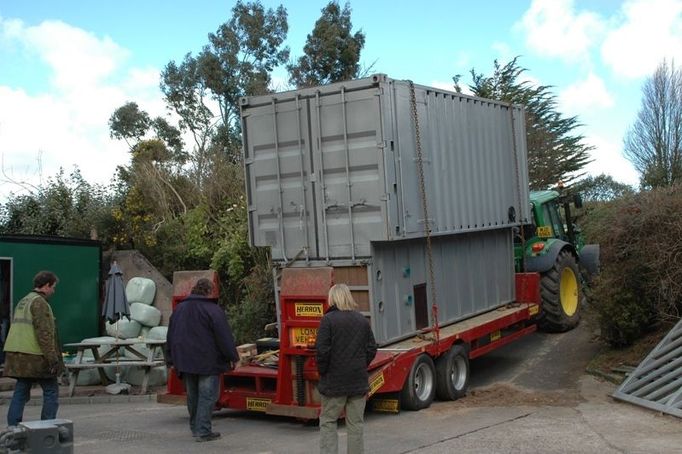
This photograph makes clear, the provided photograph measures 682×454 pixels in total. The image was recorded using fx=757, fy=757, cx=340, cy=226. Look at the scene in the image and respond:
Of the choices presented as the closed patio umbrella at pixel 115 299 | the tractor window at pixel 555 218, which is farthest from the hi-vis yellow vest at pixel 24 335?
the tractor window at pixel 555 218

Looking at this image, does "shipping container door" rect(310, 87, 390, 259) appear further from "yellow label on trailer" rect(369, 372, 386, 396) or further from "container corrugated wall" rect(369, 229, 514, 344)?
"yellow label on trailer" rect(369, 372, 386, 396)

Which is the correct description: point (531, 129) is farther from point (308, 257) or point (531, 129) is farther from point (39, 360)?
point (39, 360)

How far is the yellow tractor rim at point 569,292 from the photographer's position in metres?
13.2

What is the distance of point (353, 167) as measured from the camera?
28.7ft

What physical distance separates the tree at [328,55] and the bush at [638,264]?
20925mm

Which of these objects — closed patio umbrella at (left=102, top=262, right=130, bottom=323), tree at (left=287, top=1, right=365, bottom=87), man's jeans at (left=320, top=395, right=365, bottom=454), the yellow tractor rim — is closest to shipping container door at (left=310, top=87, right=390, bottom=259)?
man's jeans at (left=320, top=395, right=365, bottom=454)

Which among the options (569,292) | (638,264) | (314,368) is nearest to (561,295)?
(569,292)

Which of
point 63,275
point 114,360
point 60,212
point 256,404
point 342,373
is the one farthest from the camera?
point 60,212

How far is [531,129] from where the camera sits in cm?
2650

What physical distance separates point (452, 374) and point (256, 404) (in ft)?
8.40

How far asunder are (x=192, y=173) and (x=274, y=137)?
945 cm

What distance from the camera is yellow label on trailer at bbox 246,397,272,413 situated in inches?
322

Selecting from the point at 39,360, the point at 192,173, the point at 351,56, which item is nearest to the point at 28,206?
the point at 192,173

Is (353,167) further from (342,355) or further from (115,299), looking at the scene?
(115,299)
